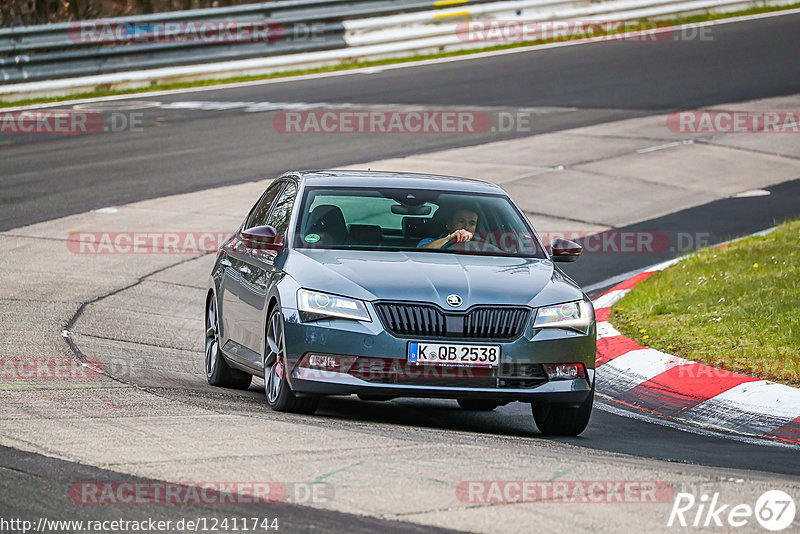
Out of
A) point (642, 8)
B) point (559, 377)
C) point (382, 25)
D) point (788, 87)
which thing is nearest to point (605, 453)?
point (559, 377)

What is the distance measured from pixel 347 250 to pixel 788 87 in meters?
19.4

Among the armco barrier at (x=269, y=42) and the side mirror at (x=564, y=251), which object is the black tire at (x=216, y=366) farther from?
the armco barrier at (x=269, y=42)

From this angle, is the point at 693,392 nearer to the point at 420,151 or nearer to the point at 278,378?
the point at 278,378

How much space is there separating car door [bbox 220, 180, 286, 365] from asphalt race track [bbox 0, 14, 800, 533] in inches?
13.8

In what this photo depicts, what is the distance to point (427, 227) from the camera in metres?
8.71

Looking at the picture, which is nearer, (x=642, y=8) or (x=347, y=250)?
(x=347, y=250)

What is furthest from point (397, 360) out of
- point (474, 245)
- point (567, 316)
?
point (474, 245)

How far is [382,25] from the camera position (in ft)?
95.1

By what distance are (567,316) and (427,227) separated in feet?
4.34

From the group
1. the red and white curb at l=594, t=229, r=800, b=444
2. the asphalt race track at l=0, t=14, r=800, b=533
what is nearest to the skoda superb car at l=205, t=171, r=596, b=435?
the asphalt race track at l=0, t=14, r=800, b=533

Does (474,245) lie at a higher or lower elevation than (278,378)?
higher

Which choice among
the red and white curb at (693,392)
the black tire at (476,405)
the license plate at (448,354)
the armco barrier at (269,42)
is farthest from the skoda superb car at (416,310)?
the armco barrier at (269,42)

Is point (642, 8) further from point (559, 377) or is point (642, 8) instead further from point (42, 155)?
point (559, 377)

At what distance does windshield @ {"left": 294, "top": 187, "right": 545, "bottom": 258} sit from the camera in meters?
8.53
